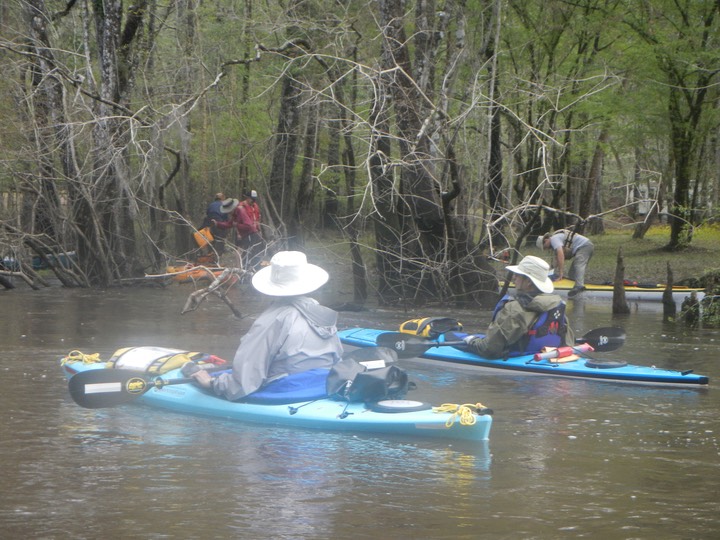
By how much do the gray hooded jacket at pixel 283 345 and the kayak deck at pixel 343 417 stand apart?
196 mm

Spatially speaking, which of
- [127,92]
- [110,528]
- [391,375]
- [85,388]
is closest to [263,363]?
[391,375]

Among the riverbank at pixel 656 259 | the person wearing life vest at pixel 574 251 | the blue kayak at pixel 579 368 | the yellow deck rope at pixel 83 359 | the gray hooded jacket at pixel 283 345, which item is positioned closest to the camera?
the gray hooded jacket at pixel 283 345

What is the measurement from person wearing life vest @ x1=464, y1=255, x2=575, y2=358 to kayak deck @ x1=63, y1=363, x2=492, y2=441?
2.59 meters

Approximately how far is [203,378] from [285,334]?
0.96 meters

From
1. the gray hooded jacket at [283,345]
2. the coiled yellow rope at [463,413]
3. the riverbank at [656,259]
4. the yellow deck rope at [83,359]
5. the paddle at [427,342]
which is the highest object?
the riverbank at [656,259]

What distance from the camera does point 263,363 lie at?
716cm

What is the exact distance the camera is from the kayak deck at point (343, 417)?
22.7ft

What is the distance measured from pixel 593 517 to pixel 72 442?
12.2 feet

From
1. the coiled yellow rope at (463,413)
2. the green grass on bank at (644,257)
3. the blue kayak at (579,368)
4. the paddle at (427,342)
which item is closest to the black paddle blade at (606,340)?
the paddle at (427,342)

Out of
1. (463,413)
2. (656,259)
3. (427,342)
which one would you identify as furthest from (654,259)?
Result: (463,413)

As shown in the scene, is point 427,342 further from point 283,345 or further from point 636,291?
point 636,291

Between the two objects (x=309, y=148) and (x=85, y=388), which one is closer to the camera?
(x=85, y=388)

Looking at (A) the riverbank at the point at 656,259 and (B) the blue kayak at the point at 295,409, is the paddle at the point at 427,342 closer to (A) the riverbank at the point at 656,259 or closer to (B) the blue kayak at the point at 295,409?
(B) the blue kayak at the point at 295,409

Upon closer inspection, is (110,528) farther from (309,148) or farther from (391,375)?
(309,148)
